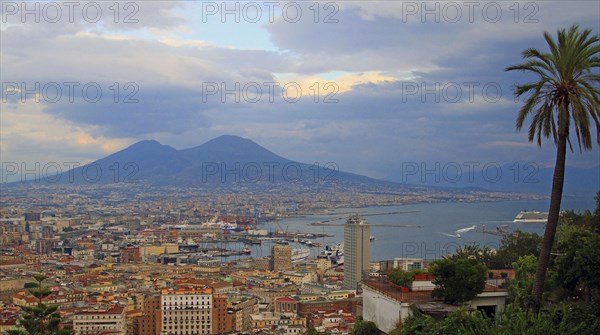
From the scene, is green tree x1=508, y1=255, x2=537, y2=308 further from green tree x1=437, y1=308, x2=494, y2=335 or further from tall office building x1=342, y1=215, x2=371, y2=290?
tall office building x1=342, y1=215, x2=371, y2=290

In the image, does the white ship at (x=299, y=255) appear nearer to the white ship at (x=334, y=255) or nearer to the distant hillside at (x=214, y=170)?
the white ship at (x=334, y=255)

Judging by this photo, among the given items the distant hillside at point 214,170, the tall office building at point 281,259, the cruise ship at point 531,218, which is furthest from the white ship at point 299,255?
the distant hillside at point 214,170

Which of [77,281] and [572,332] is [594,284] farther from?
[77,281]

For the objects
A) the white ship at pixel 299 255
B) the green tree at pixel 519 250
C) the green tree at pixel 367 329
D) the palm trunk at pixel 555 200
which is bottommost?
the white ship at pixel 299 255

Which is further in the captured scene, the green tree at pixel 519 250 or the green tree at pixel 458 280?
the green tree at pixel 519 250

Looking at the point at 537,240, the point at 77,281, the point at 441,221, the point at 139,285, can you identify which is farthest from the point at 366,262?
the point at 441,221

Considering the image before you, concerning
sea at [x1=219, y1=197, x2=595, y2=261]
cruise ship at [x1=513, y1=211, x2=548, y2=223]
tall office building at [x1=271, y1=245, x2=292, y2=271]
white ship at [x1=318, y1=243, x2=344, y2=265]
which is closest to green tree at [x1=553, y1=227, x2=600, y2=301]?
sea at [x1=219, y1=197, x2=595, y2=261]
